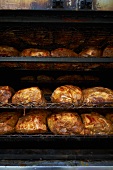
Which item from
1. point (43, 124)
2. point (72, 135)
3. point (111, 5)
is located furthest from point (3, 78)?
point (111, 5)

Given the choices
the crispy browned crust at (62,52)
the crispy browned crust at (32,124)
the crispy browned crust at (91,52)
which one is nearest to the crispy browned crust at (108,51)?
the crispy browned crust at (91,52)

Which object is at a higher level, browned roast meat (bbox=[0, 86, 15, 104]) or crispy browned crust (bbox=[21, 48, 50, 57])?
crispy browned crust (bbox=[21, 48, 50, 57])

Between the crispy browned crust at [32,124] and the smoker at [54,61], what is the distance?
7cm

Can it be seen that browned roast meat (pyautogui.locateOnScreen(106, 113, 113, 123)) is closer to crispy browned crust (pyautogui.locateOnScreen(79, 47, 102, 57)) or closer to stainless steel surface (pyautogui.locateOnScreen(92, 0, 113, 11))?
crispy browned crust (pyautogui.locateOnScreen(79, 47, 102, 57))

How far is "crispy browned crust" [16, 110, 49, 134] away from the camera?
1.66 m

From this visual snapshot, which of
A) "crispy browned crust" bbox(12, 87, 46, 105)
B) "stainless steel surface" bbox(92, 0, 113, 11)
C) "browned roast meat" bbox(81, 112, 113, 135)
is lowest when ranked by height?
"browned roast meat" bbox(81, 112, 113, 135)

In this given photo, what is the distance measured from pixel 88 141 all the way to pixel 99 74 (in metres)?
0.74

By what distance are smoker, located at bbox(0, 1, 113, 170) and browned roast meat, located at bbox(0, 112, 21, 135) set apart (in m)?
0.10

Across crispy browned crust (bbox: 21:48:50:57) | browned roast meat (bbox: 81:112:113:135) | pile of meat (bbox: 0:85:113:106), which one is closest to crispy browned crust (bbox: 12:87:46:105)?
pile of meat (bbox: 0:85:113:106)

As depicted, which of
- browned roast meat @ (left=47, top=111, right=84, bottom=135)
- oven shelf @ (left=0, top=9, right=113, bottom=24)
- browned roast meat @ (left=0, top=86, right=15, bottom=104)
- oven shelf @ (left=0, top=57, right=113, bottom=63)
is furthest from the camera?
browned roast meat @ (left=0, top=86, right=15, bottom=104)

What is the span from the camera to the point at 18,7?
134 cm

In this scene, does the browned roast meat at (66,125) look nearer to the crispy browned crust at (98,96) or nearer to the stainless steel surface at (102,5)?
the crispy browned crust at (98,96)

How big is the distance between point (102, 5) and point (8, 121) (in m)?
1.20

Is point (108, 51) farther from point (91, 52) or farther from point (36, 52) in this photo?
point (36, 52)
